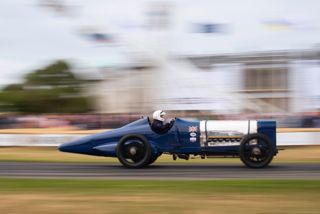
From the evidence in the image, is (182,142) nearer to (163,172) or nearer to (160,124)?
(160,124)

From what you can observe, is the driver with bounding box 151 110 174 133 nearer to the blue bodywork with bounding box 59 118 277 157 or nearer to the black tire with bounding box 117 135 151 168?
the blue bodywork with bounding box 59 118 277 157

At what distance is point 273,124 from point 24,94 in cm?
6547

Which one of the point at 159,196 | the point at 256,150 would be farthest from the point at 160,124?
the point at 159,196

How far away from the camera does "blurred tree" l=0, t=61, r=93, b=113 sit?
73375 millimetres

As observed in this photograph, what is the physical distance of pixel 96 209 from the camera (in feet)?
24.1

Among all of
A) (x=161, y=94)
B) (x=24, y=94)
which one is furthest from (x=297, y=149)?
(x=24, y=94)

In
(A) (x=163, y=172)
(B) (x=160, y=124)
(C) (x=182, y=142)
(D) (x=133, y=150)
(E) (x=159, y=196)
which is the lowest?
(E) (x=159, y=196)

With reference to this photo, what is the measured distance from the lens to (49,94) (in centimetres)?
7394

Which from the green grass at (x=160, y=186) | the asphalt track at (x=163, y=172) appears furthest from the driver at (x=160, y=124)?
the green grass at (x=160, y=186)

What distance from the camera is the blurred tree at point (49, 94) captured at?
73.4 metres

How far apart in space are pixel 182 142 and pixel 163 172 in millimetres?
1118

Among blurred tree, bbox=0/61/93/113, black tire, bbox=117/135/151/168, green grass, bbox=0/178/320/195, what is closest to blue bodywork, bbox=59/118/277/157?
black tire, bbox=117/135/151/168

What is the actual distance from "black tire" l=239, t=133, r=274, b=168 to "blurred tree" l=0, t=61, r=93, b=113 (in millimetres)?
61490

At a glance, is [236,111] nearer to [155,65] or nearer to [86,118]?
[155,65]
